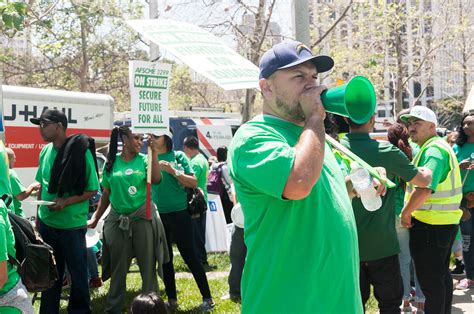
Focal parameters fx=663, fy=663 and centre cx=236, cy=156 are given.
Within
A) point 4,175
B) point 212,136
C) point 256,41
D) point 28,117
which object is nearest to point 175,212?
point 4,175

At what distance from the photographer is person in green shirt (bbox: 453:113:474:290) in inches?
311

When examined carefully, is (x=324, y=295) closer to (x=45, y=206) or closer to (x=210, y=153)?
(x=45, y=206)

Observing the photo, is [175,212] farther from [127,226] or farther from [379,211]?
[379,211]

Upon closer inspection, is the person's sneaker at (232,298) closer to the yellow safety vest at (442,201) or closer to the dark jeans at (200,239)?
the dark jeans at (200,239)

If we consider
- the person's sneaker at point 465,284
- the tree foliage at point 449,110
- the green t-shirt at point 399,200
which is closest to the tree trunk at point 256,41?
the person's sneaker at point 465,284

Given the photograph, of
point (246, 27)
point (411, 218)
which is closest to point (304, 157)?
point (411, 218)

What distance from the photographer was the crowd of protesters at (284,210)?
2.51 m

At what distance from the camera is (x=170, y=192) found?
7.13 metres

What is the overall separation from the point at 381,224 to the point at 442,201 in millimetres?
952

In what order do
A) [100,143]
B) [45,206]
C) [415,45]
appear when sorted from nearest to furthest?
[45,206], [100,143], [415,45]

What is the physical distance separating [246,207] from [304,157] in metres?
0.37

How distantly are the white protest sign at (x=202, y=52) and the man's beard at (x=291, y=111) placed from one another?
1.50 meters

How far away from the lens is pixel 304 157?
7.89 feet

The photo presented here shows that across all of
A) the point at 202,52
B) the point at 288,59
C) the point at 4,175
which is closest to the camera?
the point at 288,59
